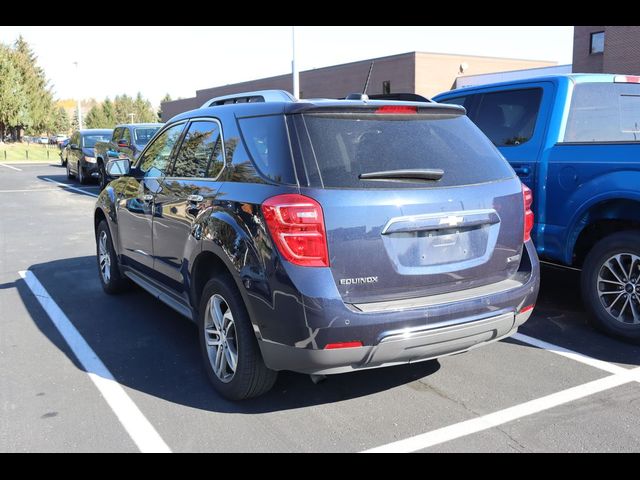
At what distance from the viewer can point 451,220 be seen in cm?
333

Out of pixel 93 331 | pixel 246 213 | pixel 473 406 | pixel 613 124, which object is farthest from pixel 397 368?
pixel 613 124

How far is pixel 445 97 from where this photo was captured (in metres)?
6.54

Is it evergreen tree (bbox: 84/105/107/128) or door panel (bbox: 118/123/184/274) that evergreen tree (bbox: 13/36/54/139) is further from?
door panel (bbox: 118/123/184/274)

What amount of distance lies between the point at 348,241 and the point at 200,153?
161 cm

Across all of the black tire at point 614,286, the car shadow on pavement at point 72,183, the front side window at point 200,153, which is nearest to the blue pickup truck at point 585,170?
the black tire at point 614,286

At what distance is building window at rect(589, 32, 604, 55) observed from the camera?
98.8ft

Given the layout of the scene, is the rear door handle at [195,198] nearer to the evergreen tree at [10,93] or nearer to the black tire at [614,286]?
the black tire at [614,286]

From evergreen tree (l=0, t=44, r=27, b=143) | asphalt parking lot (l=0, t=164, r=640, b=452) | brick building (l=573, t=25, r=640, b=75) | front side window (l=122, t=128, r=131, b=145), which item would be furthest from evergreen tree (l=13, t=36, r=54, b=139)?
asphalt parking lot (l=0, t=164, r=640, b=452)

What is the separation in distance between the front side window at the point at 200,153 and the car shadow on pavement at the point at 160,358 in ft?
4.47

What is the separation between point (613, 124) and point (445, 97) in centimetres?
173

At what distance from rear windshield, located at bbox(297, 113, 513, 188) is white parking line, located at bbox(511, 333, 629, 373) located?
5.07ft

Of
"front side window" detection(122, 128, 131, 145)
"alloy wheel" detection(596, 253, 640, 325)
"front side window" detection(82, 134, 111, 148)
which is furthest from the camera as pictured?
"front side window" detection(82, 134, 111, 148)
